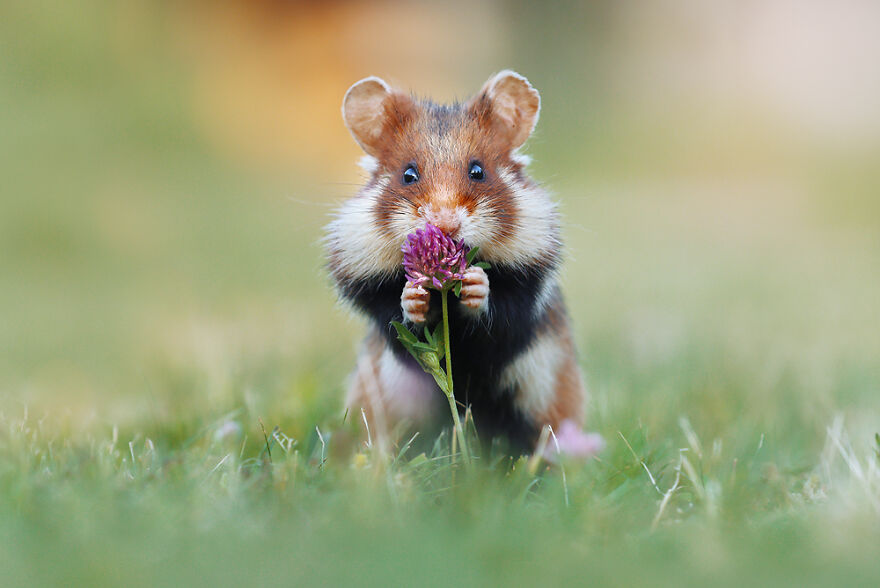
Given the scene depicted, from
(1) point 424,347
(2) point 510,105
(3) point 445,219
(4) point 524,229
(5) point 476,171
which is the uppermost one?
(2) point 510,105

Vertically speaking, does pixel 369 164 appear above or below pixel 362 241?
above

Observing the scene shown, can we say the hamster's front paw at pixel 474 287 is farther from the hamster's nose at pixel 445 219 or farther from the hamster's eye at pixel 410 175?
the hamster's eye at pixel 410 175

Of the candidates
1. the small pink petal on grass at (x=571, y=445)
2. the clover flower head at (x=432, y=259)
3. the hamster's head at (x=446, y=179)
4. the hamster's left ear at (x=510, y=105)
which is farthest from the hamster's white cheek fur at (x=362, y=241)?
the small pink petal on grass at (x=571, y=445)

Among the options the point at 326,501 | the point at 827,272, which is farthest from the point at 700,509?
the point at 827,272

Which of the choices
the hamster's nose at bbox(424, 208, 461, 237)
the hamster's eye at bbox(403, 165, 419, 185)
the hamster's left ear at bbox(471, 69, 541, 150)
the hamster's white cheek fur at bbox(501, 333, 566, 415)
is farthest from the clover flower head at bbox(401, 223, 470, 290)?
the hamster's left ear at bbox(471, 69, 541, 150)

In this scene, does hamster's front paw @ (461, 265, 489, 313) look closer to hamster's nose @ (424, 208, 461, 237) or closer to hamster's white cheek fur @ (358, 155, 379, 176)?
hamster's nose @ (424, 208, 461, 237)

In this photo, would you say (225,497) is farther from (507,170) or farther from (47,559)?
(507,170)

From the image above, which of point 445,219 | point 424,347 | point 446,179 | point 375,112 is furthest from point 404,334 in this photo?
point 375,112

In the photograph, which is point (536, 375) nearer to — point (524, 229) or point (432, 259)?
point (524, 229)
